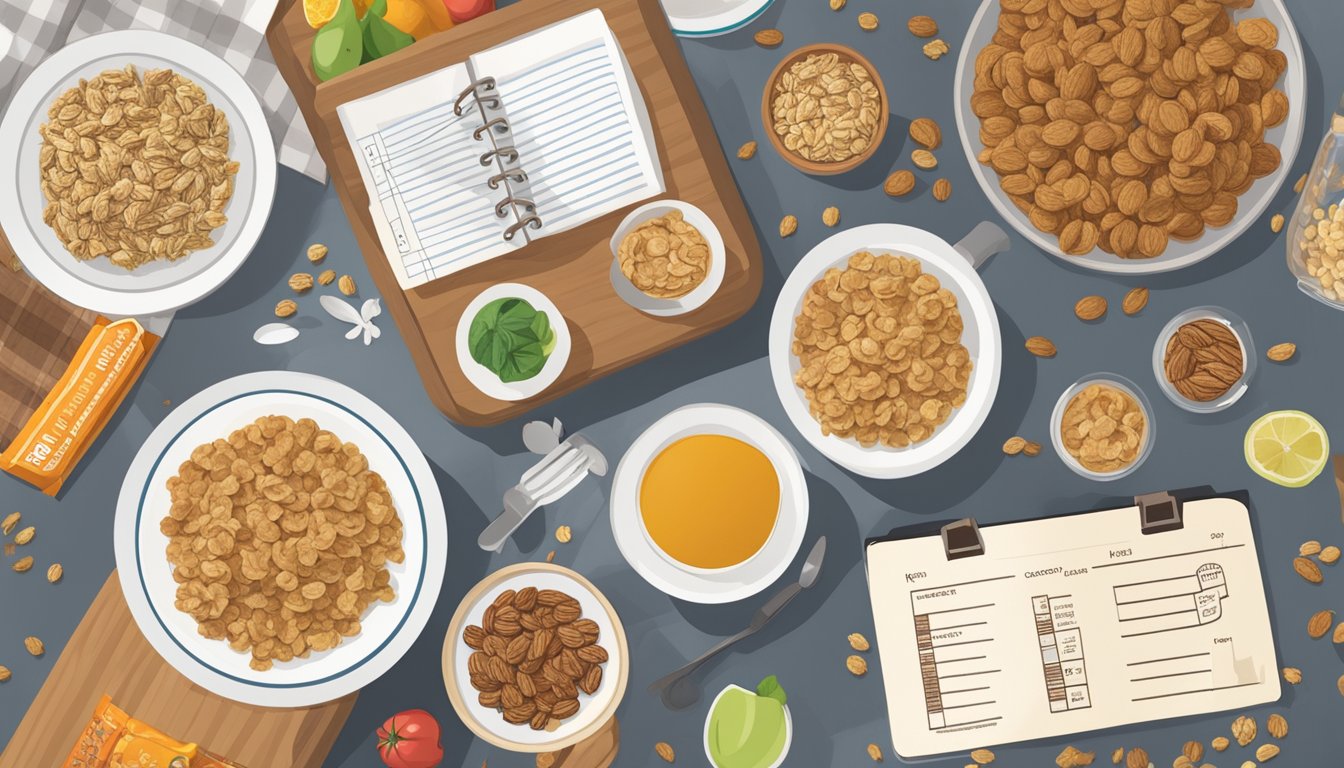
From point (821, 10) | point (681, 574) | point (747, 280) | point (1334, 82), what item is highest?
point (821, 10)

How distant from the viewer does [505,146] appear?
1.62 meters

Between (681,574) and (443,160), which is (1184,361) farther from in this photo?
(443,160)

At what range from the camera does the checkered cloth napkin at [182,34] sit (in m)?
1.70

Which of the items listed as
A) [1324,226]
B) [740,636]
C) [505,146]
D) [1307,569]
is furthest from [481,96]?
[1307,569]

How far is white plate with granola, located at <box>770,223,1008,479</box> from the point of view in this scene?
1600 millimetres

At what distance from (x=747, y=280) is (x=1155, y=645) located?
3.19ft

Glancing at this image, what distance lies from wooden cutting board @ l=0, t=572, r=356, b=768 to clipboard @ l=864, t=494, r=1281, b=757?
1.05 metres

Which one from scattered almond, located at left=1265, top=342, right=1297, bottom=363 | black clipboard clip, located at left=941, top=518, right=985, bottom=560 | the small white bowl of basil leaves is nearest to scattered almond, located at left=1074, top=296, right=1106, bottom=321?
scattered almond, located at left=1265, top=342, right=1297, bottom=363

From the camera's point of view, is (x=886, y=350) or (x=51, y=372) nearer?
(x=886, y=350)

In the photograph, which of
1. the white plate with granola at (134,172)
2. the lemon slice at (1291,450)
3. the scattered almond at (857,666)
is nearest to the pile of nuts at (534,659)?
the scattered almond at (857,666)

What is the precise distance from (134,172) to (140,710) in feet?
3.04

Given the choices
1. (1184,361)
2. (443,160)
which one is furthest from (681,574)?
(1184,361)

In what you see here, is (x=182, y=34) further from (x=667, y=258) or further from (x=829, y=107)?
(x=829, y=107)

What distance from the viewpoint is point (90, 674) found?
1626 mm
